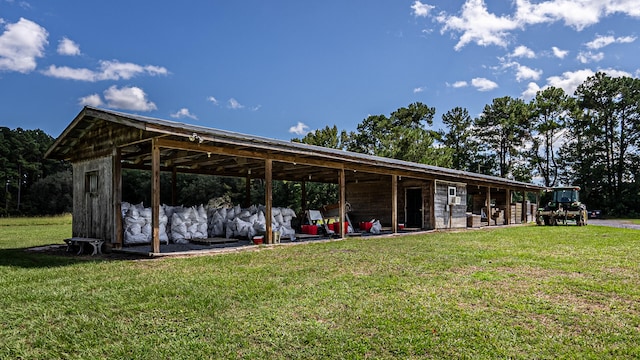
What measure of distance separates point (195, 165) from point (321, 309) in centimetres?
1007

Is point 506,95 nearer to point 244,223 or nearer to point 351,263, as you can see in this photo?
point 244,223

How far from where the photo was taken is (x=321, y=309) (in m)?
4.16

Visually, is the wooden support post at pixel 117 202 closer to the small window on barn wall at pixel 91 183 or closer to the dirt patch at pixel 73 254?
the dirt patch at pixel 73 254

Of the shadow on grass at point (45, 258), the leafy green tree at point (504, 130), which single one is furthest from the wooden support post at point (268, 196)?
the leafy green tree at point (504, 130)

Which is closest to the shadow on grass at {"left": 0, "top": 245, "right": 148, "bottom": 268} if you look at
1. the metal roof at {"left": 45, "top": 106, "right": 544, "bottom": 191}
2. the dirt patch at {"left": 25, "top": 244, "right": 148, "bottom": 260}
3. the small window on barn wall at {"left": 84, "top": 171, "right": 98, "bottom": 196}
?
the dirt patch at {"left": 25, "top": 244, "right": 148, "bottom": 260}

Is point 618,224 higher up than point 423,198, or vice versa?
point 423,198

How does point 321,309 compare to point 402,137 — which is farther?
point 402,137

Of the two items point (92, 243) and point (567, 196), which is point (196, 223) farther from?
point (567, 196)

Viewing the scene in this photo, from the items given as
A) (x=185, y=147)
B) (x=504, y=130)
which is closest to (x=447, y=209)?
(x=185, y=147)

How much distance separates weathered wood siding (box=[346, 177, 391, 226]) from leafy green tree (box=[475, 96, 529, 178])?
27.7 meters

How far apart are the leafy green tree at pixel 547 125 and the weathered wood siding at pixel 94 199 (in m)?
39.6

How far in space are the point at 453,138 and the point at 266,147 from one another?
124 feet

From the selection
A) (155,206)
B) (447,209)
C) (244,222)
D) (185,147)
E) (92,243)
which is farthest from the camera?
(447,209)

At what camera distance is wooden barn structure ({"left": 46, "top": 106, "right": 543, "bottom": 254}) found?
798cm
